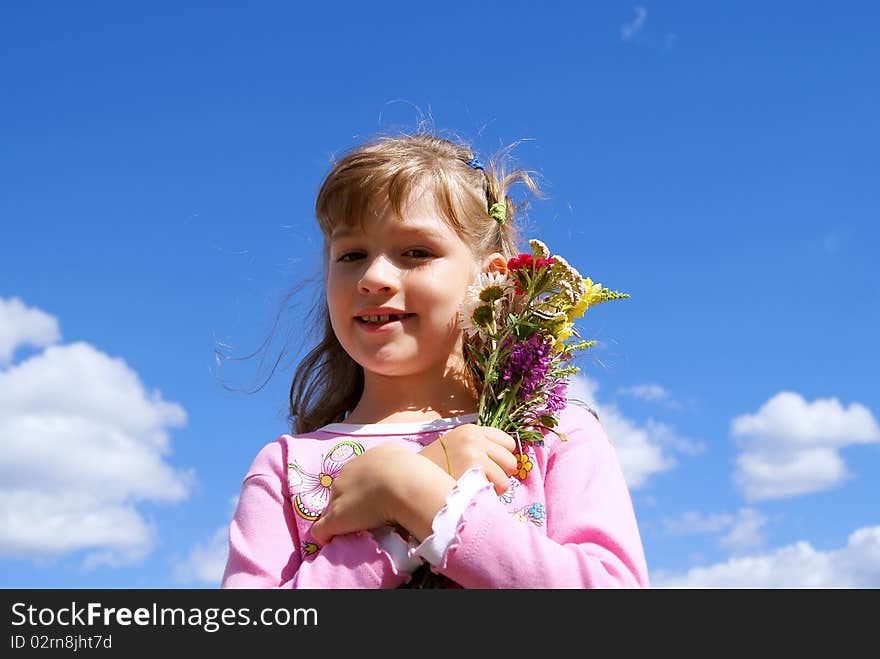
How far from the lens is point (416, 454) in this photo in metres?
3.66

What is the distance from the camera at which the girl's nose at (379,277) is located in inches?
163

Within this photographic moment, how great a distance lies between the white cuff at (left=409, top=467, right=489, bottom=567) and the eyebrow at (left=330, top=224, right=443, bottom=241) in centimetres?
124

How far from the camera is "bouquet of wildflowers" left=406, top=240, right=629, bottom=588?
4094 millimetres

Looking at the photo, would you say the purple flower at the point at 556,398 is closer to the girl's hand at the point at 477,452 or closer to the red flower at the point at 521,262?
the girl's hand at the point at 477,452

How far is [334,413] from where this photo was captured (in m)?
4.89

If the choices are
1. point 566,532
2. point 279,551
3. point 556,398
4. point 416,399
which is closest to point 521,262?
point 556,398

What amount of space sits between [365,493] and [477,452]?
0.45 m

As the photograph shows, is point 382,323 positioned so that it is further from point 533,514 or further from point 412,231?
point 533,514

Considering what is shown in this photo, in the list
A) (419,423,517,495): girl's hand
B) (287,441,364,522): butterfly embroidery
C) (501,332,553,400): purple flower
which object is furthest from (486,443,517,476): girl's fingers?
(287,441,364,522): butterfly embroidery

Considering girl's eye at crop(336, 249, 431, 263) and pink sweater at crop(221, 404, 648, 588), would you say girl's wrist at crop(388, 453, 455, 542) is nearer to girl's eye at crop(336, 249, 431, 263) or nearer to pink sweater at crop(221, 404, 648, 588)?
pink sweater at crop(221, 404, 648, 588)
